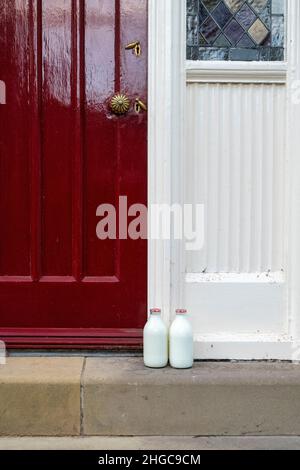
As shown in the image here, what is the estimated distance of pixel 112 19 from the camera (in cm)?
312

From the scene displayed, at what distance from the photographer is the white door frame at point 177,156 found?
306cm

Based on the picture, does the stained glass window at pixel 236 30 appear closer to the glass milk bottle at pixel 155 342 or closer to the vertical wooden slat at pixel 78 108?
the vertical wooden slat at pixel 78 108

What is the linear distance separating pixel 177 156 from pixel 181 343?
85 cm

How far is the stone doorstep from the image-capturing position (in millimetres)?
2795

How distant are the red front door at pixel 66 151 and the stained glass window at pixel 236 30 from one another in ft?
0.80

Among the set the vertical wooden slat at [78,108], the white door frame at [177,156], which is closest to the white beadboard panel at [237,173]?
the white door frame at [177,156]

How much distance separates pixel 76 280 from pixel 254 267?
0.84 metres

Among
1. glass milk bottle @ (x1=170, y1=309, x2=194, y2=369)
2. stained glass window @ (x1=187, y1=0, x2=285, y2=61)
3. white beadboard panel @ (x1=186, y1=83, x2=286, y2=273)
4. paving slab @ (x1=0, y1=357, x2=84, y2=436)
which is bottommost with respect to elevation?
paving slab @ (x1=0, y1=357, x2=84, y2=436)

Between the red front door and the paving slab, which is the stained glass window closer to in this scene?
the red front door

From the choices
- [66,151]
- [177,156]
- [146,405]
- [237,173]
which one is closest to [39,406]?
[146,405]

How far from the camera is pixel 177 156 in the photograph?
122 inches

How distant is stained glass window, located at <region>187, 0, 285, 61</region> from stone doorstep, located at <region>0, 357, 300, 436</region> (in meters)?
1.46

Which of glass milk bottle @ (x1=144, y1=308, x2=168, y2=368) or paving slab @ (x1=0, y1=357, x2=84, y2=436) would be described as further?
glass milk bottle @ (x1=144, y1=308, x2=168, y2=368)

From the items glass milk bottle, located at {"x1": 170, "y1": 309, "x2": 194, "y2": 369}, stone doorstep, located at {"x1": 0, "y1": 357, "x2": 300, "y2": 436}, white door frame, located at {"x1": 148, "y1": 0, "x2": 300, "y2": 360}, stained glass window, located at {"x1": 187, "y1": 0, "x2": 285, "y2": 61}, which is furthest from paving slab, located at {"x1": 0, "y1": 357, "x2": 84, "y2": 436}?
stained glass window, located at {"x1": 187, "y1": 0, "x2": 285, "y2": 61}
